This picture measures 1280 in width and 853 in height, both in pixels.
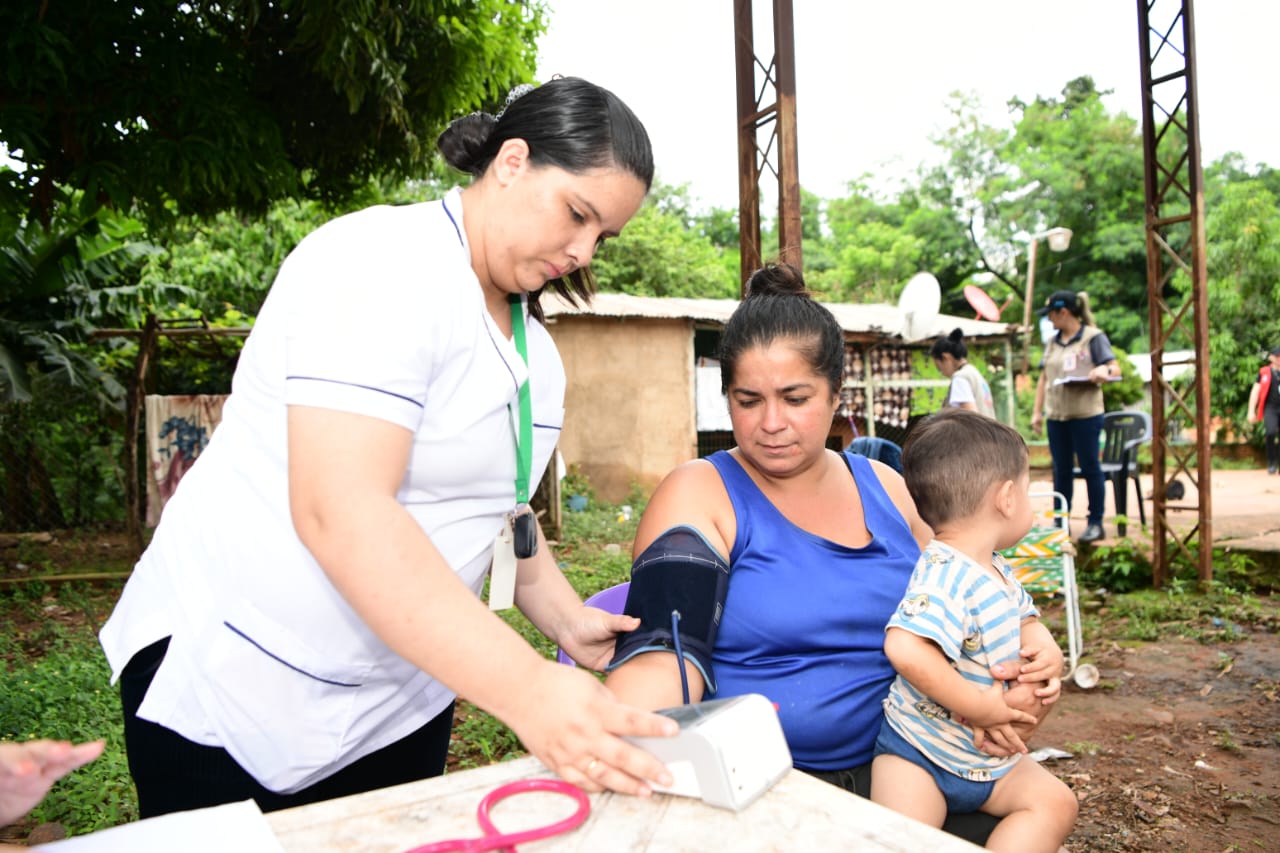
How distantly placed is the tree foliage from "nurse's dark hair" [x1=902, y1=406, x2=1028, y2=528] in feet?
15.8

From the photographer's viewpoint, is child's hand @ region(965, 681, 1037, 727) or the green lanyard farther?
child's hand @ region(965, 681, 1037, 727)

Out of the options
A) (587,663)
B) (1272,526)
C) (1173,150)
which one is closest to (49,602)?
(587,663)

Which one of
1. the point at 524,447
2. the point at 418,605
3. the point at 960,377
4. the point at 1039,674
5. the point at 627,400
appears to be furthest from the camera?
the point at 627,400

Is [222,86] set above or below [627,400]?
above

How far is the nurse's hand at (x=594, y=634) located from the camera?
169 cm

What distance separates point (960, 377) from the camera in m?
7.05

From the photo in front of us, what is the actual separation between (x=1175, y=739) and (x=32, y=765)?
4.65m

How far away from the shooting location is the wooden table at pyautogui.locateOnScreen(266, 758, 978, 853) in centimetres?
104

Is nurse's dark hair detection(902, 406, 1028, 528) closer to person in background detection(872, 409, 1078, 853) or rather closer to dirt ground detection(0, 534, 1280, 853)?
person in background detection(872, 409, 1078, 853)

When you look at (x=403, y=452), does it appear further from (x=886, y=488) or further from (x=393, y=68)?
(x=393, y=68)

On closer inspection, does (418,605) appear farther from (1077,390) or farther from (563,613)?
(1077,390)

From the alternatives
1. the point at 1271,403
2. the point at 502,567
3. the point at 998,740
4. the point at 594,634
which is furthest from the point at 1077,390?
the point at 1271,403

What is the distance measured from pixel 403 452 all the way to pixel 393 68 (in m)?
5.88

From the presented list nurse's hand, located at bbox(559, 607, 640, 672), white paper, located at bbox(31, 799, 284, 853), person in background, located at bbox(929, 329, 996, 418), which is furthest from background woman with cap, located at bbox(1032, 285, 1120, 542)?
white paper, located at bbox(31, 799, 284, 853)
